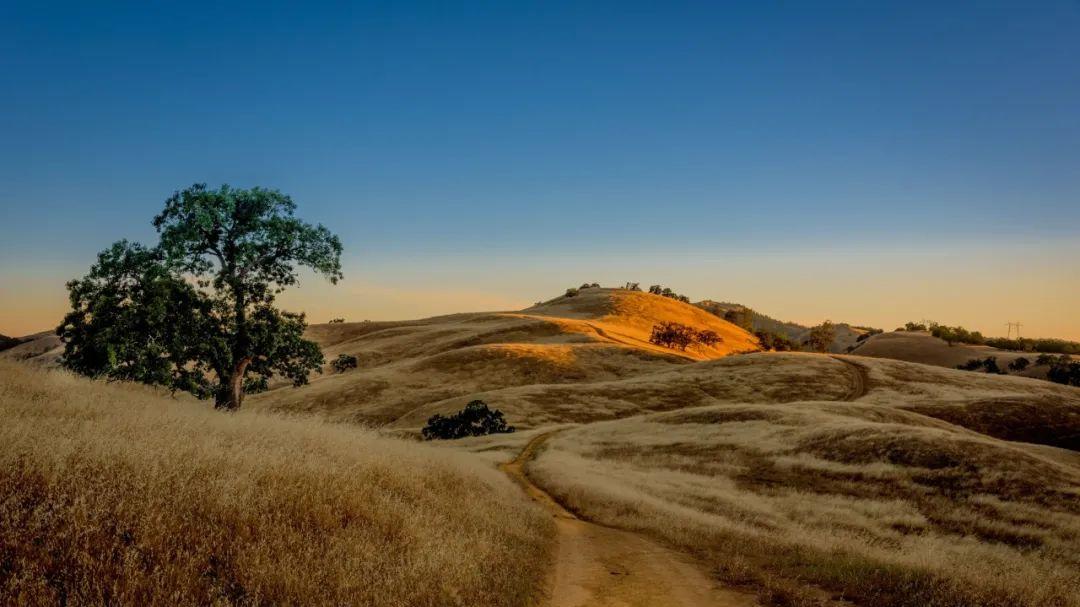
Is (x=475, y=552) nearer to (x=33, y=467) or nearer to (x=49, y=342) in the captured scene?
(x=33, y=467)

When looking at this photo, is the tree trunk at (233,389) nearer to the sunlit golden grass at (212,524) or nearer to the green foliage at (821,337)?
the sunlit golden grass at (212,524)

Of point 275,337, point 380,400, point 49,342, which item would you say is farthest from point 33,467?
point 49,342

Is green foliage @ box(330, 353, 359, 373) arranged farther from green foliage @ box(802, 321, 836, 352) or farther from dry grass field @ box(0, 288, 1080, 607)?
green foliage @ box(802, 321, 836, 352)

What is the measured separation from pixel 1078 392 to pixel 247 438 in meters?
79.3

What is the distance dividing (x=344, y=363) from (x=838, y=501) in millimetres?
90037

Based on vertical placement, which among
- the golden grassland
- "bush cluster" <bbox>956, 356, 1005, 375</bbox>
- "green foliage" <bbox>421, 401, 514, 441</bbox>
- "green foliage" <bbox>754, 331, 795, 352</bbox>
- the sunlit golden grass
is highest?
"green foliage" <bbox>754, 331, 795, 352</bbox>

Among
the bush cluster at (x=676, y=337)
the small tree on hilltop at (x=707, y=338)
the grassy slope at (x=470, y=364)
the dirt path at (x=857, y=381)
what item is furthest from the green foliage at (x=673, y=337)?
the dirt path at (x=857, y=381)

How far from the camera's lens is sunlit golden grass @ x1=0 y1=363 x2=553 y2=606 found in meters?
6.38

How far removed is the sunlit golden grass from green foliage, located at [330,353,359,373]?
299 ft

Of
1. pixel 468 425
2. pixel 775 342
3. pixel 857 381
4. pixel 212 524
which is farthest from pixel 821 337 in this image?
pixel 212 524

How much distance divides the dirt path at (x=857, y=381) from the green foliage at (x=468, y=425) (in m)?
36.9

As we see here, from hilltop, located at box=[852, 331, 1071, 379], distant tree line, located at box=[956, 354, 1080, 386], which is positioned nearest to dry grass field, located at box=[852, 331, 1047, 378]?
hilltop, located at box=[852, 331, 1071, 379]

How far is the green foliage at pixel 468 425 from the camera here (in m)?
51.3

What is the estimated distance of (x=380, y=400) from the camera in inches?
2827
